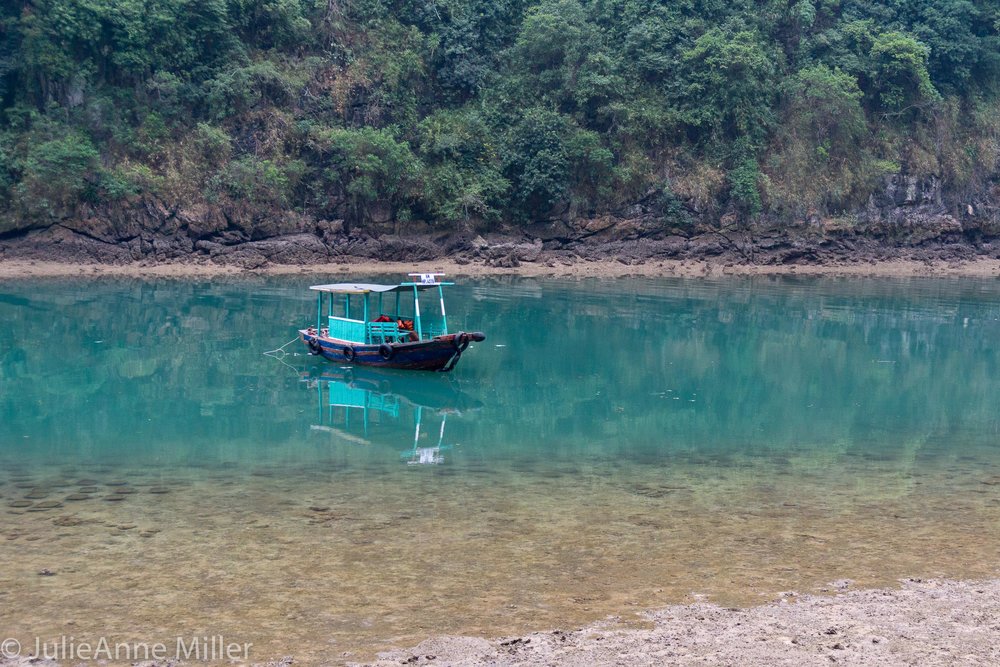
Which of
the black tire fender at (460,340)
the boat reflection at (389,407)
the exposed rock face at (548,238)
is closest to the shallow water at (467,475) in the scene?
the boat reflection at (389,407)

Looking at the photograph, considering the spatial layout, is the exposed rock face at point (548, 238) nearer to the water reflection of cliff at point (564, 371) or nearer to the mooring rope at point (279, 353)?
the water reflection of cliff at point (564, 371)

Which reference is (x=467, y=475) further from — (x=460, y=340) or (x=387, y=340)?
(x=387, y=340)

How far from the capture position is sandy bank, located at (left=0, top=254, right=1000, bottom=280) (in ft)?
102

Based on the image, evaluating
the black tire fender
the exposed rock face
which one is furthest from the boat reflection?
the exposed rock face

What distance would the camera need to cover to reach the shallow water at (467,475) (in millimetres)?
7211

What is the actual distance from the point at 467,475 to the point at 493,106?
1152 inches

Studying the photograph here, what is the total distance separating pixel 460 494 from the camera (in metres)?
10.2

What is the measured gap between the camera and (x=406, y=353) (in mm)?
18047

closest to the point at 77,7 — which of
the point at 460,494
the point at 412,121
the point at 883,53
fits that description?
the point at 412,121

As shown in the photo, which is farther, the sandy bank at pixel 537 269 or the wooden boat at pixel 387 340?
the sandy bank at pixel 537 269

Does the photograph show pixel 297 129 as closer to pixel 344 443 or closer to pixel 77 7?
pixel 77 7

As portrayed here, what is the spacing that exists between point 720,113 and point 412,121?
1228 centimetres

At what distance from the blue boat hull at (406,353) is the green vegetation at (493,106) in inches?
674

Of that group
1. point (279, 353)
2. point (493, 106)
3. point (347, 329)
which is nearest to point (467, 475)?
point (347, 329)
